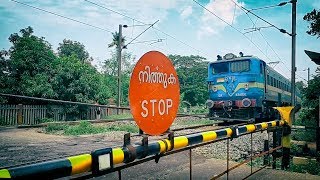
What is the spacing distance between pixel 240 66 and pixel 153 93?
47.3ft

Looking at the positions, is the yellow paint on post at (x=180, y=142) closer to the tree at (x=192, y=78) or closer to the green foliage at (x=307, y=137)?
the green foliage at (x=307, y=137)

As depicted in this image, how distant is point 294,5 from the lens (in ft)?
53.8

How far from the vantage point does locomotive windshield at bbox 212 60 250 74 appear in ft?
50.2

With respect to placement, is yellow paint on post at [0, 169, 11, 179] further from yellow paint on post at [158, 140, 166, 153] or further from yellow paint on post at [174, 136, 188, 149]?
yellow paint on post at [174, 136, 188, 149]

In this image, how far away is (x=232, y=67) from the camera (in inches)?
623

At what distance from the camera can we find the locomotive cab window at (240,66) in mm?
15227

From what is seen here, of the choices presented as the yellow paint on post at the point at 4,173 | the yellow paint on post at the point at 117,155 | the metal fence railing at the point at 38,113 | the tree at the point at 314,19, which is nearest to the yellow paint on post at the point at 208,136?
the yellow paint on post at the point at 117,155

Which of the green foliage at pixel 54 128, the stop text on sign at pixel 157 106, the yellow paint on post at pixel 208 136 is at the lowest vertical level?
the green foliage at pixel 54 128

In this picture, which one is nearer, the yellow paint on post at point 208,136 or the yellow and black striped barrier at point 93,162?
the yellow and black striped barrier at point 93,162

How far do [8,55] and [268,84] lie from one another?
2802cm

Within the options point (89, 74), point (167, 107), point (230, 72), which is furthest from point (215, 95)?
point (167, 107)

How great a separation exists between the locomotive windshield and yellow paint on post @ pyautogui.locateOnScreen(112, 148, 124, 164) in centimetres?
1457

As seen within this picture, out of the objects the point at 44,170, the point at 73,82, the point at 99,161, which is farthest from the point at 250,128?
the point at 73,82

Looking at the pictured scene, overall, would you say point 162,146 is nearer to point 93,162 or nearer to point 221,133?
point 93,162
